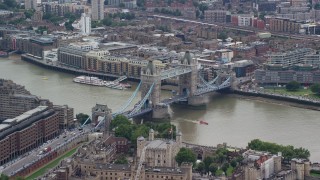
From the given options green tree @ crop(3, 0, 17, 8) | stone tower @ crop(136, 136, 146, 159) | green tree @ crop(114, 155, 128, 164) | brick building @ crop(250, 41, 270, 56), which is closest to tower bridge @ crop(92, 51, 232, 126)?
green tree @ crop(114, 155, 128, 164)

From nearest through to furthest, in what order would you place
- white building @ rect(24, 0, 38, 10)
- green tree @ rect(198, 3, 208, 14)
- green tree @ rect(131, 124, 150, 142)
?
green tree @ rect(131, 124, 150, 142), green tree @ rect(198, 3, 208, 14), white building @ rect(24, 0, 38, 10)

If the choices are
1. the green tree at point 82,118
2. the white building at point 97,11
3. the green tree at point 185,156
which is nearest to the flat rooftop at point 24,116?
the green tree at point 82,118

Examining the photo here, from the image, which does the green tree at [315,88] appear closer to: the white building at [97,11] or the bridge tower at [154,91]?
the bridge tower at [154,91]

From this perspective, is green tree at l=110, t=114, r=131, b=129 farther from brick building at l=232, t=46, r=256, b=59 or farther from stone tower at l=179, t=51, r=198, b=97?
brick building at l=232, t=46, r=256, b=59

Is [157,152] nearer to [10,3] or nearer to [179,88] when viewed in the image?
[179,88]

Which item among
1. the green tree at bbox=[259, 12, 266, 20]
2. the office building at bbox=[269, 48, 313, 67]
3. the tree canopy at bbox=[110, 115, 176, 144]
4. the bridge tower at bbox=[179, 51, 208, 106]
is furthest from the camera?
the green tree at bbox=[259, 12, 266, 20]

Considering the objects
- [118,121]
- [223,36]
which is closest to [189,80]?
[118,121]

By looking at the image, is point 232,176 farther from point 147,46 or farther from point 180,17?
point 180,17
